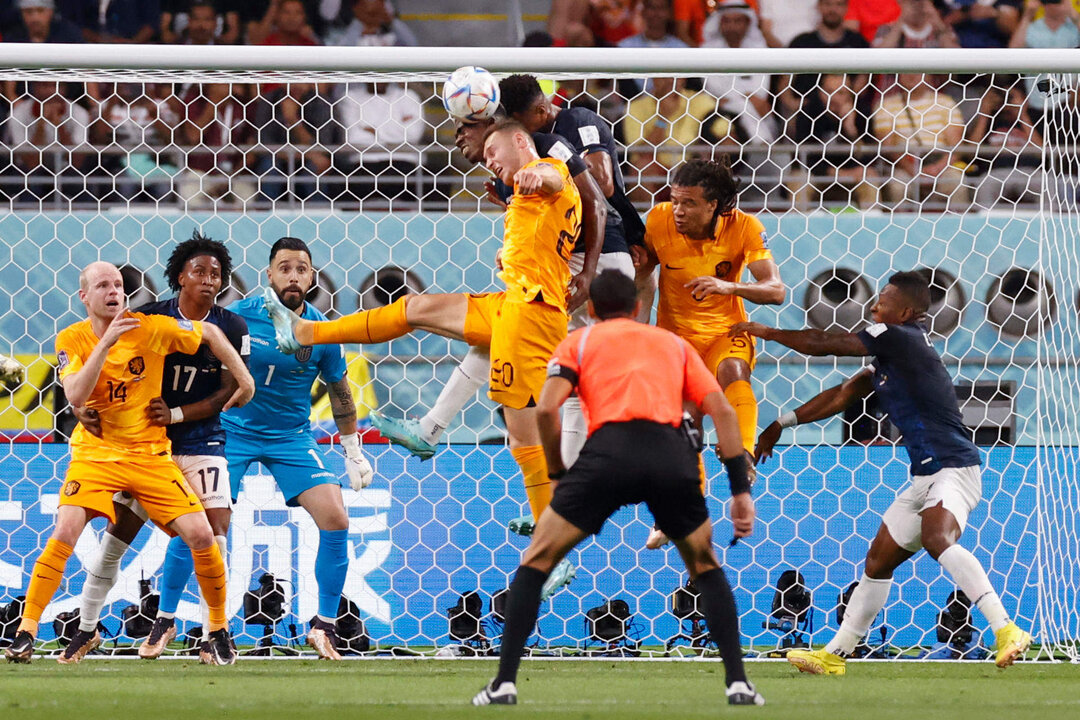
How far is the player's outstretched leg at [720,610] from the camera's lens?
5.13m

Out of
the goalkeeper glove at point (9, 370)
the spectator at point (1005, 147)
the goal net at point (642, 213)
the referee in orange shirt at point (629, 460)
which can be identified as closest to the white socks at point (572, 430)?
the goal net at point (642, 213)

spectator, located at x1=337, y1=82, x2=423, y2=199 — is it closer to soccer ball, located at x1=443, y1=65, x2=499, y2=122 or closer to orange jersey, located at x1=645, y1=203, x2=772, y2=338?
orange jersey, located at x1=645, y1=203, x2=772, y2=338

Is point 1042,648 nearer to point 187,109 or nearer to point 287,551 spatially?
point 287,551

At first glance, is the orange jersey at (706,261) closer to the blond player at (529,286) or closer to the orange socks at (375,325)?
the blond player at (529,286)

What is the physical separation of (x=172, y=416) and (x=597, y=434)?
2993 mm

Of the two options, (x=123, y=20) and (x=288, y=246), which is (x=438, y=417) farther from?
(x=123, y=20)

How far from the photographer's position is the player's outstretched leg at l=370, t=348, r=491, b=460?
24.8 feet

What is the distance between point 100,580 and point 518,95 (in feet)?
10.8

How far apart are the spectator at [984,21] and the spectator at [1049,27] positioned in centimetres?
10

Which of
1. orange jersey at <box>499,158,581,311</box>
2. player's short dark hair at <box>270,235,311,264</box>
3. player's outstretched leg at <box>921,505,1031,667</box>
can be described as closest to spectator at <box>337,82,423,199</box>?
player's short dark hair at <box>270,235,311,264</box>

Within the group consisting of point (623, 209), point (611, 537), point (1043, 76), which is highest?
point (1043, 76)

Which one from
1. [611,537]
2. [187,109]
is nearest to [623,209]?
[611,537]

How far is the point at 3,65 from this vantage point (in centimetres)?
749

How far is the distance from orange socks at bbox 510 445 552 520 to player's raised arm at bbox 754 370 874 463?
132cm
